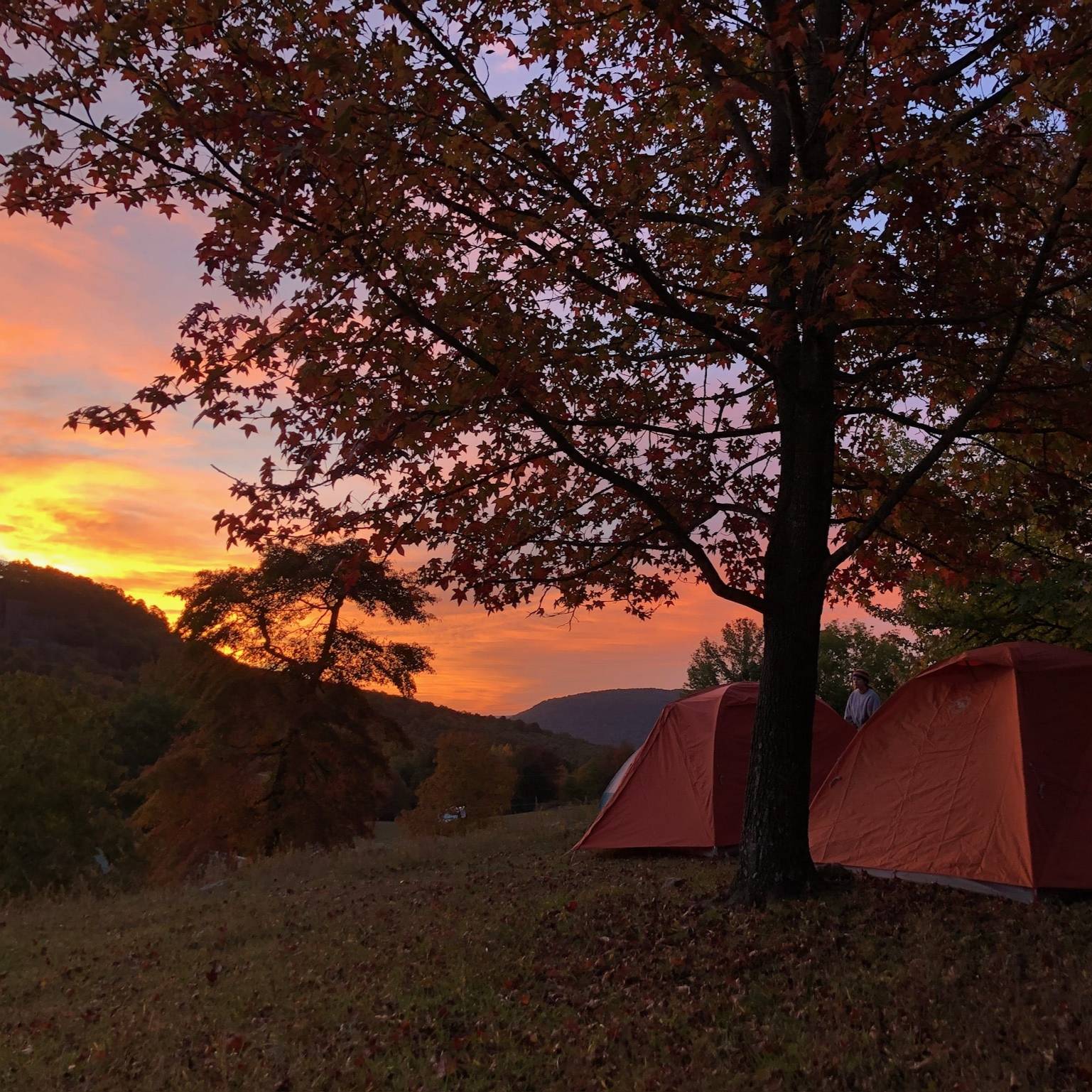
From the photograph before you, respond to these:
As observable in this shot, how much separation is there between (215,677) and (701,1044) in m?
24.3

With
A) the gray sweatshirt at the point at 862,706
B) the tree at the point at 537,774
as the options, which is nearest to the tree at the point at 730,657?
the tree at the point at 537,774

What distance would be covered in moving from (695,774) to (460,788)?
127 ft

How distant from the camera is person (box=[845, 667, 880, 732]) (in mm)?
13727

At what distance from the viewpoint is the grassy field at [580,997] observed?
206 inches

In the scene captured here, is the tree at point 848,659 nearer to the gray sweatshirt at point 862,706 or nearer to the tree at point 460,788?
the tree at point 460,788

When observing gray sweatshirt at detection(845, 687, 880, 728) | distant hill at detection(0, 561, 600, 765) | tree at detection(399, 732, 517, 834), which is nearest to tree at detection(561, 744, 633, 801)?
distant hill at detection(0, 561, 600, 765)

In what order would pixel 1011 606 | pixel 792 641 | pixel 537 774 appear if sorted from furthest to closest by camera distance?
pixel 537 774 → pixel 1011 606 → pixel 792 641

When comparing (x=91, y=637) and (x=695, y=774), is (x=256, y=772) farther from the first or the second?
(x=91, y=637)

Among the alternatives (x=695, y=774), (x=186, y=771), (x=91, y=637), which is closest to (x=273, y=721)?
(x=186, y=771)

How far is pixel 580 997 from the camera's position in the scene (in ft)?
21.4

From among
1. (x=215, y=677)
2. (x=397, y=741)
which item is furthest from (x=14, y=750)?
(x=397, y=741)

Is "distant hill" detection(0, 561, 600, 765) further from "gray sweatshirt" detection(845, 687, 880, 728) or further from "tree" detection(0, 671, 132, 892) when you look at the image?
"gray sweatshirt" detection(845, 687, 880, 728)

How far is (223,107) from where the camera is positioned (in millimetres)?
7168

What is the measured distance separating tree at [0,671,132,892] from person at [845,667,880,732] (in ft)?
94.3
